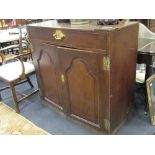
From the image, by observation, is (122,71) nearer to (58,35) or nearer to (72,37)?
(72,37)

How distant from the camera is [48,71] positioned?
81.4 inches

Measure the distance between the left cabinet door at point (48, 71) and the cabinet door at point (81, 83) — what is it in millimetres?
113

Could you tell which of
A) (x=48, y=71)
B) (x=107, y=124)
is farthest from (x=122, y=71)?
(x=48, y=71)

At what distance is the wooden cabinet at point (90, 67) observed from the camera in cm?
148

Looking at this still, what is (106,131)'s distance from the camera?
1779mm

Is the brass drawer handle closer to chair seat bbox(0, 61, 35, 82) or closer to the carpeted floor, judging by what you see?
chair seat bbox(0, 61, 35, 82)

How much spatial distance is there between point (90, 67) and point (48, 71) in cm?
63

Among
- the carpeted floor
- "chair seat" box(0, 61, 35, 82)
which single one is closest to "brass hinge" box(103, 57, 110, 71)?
the carpeted floor

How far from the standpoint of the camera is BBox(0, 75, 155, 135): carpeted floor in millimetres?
1905

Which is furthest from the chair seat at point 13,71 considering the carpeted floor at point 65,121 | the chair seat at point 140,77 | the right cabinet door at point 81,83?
the chair seat at point 140,77

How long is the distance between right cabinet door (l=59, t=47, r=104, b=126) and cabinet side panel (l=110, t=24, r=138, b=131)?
5.0 inches

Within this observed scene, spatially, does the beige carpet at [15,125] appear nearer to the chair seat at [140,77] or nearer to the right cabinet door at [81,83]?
the right cabinet door at [81,83]
